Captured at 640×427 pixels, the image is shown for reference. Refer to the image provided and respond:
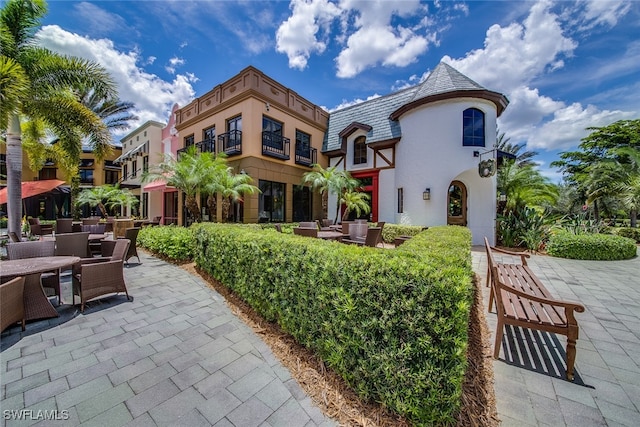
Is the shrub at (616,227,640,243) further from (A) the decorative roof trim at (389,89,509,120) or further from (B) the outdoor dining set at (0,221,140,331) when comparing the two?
(B) the outdoor dining set at (0,221,140,331)

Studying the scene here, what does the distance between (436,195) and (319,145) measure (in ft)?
26.8

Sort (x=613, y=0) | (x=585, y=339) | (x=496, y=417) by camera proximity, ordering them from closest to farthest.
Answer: (x=496, y=417), (x=585, y=339), (x=613, y=0)

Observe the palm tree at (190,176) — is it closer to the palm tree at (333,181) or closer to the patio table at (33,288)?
the palm tree at (333,181)

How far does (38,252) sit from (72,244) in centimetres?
76

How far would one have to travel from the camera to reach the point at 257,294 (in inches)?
143

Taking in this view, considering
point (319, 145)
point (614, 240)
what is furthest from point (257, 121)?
point (614, 240)

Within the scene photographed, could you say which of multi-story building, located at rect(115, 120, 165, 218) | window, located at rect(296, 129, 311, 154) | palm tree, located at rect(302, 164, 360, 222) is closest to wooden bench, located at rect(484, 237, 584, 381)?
palm tree, located at rect(302, 164, 360, 222)

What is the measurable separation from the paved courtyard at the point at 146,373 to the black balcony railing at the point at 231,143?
32.1 feet

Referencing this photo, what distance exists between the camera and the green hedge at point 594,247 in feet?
25.9

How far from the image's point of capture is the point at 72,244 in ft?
17.3

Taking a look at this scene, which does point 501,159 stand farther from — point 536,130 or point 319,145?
point 536,130

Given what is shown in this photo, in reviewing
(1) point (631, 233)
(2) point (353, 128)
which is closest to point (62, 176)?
(2) point (353, 128)

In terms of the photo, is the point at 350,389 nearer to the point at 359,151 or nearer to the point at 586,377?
the point at 586,377

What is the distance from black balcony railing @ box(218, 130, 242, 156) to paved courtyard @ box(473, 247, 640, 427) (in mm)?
11910
